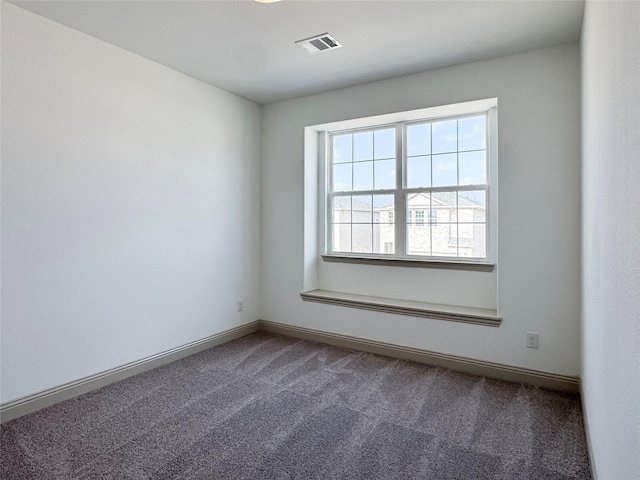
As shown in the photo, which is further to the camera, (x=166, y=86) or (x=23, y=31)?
(x=166, y=86)

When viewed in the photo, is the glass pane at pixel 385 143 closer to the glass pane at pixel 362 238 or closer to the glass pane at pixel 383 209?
the glass pane at pixel 383 209

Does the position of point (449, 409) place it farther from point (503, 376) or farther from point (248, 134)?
point (248, 134)

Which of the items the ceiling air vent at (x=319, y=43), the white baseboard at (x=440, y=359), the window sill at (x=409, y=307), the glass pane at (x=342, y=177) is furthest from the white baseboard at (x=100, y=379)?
the ceiling air vent at (x=319, y=43)

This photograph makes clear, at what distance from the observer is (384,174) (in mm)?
3789

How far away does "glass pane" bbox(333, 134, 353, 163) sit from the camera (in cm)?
404

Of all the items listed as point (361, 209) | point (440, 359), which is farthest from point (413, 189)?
point (440, 359)

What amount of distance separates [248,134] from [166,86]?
104 centimetres

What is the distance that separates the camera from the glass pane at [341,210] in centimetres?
404

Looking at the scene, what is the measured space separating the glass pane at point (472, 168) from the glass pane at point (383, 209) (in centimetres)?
70

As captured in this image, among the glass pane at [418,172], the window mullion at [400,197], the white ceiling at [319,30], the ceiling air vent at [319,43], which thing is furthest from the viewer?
the window mullion at [400,197]

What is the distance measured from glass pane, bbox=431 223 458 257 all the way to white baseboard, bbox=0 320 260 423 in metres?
2.27

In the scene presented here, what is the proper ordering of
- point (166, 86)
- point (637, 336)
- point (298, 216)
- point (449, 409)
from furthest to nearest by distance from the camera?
1. point (298, 216)
2. point (166, 86)
3. point (449, 409)
4. point (637, 336)

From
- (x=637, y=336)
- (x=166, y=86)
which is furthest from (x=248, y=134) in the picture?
(x=637, y=336)

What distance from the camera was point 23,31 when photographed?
2.30 m
